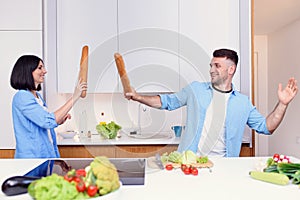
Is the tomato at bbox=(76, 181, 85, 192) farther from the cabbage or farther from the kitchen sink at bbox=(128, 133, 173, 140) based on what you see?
the kitchen sink at bbox=(128, 133, 173, 140)

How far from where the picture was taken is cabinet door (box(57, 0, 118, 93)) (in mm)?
2920

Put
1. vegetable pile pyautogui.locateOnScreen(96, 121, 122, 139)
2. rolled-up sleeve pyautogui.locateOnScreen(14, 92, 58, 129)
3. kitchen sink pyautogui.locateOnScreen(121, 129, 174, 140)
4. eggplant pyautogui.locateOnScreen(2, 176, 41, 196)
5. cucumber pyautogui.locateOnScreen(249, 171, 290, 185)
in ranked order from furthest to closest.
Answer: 1. kitchen sink pyautogui.locateOnScreen(121, 129, 174, 140)
2. vegetable pile pyautogui.locateOnScreen(96, 121, 122, 139)
3. rolled-up sleeve pyautogui.locateOnScreen(14, 92, 58, 129)
4. cucumber pyautogui.locateOnScreen(249, 171, 290, 185)
5. eggplant pyautogui.locateOnScreen(2, 176, 41, 196)

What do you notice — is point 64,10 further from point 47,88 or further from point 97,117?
point 97,117

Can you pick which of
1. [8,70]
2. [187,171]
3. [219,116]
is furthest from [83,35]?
[187,171]

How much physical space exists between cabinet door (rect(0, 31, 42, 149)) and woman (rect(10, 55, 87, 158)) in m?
0.84

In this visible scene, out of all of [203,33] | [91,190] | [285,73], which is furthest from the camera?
[285,73]

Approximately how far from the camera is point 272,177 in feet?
3.93

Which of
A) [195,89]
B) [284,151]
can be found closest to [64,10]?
[195,89]

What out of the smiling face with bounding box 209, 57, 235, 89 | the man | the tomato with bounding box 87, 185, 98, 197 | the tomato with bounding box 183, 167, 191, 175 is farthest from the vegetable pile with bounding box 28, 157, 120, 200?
the smiling face with bounding box 209, 57, 235, 89

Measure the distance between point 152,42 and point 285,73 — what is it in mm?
3402

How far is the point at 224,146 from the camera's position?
2.12m

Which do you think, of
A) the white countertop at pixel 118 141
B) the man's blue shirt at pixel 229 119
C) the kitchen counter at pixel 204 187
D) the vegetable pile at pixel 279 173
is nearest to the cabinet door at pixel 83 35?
the white countertop at pixel 118 141

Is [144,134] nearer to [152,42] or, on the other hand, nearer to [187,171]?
[152,42]

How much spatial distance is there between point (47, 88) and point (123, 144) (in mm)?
818
